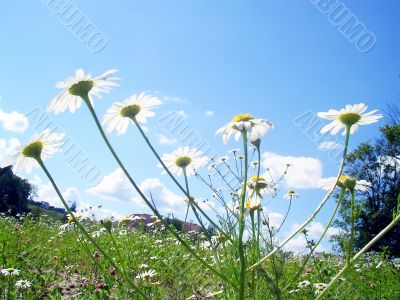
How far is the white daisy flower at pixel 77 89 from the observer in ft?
5.94

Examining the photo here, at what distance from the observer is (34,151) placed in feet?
6.01

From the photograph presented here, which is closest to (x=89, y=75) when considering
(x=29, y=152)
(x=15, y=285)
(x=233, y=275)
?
(x=29, y=152)

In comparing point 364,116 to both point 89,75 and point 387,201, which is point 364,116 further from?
point 387,201

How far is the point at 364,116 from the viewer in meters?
2.03

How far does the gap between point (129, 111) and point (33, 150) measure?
43 centimetres

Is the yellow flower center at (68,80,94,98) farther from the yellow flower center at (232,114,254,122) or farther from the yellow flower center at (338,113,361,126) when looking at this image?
the yellow flower center at (338,113,361,126)

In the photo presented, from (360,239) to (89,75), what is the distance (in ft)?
73.6

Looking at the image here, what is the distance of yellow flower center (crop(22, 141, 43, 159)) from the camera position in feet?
6.00

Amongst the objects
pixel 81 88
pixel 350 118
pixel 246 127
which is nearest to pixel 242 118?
pixel 246 127

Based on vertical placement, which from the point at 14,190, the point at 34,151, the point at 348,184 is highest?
the point at 14,190

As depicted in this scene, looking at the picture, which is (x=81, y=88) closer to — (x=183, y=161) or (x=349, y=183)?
(x=183, y=161)

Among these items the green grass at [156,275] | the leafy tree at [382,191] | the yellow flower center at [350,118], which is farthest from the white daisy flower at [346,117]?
the leafy tree at [382,191]

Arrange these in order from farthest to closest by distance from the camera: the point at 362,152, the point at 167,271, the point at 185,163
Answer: the point at 362,152
the point at 167,271
the point at 185,163

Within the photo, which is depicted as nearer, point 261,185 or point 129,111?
point 129,111
